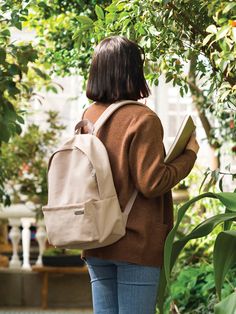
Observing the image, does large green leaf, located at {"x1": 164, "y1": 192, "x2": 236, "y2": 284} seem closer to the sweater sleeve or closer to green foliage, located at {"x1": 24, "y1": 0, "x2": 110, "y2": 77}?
the sweater sleeve

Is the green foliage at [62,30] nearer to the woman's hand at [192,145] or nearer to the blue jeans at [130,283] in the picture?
the woman's hand at [192,145]

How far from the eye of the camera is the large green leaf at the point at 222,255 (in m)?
3.90

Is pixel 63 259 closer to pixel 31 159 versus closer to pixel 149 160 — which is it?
pixel 31 159

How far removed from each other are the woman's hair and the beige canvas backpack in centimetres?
6

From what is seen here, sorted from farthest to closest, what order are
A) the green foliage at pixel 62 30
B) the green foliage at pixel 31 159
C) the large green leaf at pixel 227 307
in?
the green foliage at pixel 31 159 → the green foliage at pixel 62 30 → the large green leaf at pixel 227 307

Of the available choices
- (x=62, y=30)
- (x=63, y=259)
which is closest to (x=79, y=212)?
(x=62, y=30)

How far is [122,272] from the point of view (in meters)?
3.78

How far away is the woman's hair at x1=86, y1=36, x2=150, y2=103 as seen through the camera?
385 centimetres

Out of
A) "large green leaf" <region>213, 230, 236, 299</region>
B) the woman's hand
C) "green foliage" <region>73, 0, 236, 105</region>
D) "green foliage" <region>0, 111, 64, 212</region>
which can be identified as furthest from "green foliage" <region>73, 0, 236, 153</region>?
"green foliage" <region>0, 111, 64, 212</region>

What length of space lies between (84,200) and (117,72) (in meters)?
0.51

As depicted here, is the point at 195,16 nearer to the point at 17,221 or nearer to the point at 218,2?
the point at 218,2

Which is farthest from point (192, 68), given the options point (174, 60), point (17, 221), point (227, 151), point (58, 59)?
point (17, 221)

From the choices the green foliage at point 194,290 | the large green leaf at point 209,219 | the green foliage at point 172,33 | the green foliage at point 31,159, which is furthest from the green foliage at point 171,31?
the green foliage at point 31,159

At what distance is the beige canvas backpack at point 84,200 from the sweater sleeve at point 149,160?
92 mm
